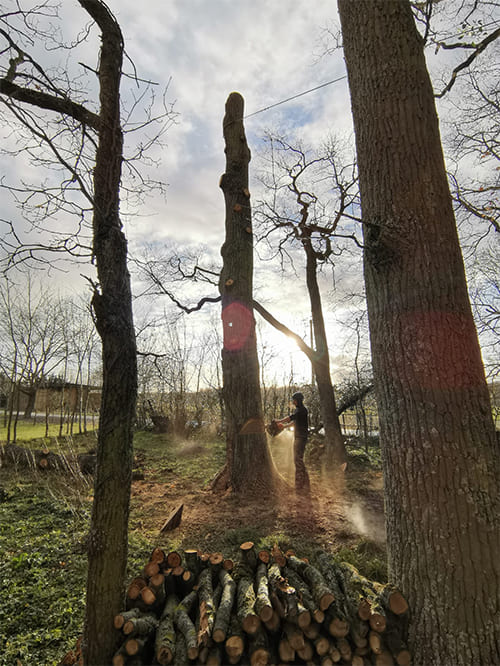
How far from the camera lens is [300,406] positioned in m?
6.33

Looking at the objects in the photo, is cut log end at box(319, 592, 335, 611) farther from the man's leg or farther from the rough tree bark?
the man's leg

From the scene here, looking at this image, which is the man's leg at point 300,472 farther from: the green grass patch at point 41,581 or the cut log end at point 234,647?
the cut log end at point 234,647

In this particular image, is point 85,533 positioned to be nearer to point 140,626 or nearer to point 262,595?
point 140,626

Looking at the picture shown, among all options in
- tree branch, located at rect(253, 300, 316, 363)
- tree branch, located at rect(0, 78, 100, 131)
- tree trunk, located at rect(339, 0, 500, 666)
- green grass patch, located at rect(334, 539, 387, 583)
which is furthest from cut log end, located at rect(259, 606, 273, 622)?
tree branch, located at rect(253, 300, 316, 363)

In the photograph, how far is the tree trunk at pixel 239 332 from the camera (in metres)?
5.58

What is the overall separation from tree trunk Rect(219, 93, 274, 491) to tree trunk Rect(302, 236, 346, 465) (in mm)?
2846

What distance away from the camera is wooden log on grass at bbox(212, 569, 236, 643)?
186 cm

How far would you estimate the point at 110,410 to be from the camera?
7.34 feet

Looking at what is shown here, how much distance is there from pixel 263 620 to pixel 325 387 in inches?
274

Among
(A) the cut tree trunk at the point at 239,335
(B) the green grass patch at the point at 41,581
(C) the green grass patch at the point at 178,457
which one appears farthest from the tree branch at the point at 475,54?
(C) the green grass patch at the point at 178,457

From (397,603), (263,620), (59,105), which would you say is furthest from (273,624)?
(59,105)

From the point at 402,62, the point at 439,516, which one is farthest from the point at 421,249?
the point at 439,516

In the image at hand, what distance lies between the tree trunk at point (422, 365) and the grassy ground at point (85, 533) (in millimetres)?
1209

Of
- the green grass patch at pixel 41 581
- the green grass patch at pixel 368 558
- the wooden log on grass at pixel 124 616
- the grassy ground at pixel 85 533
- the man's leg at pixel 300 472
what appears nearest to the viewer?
the wooden log on grass at pixel 124 616
